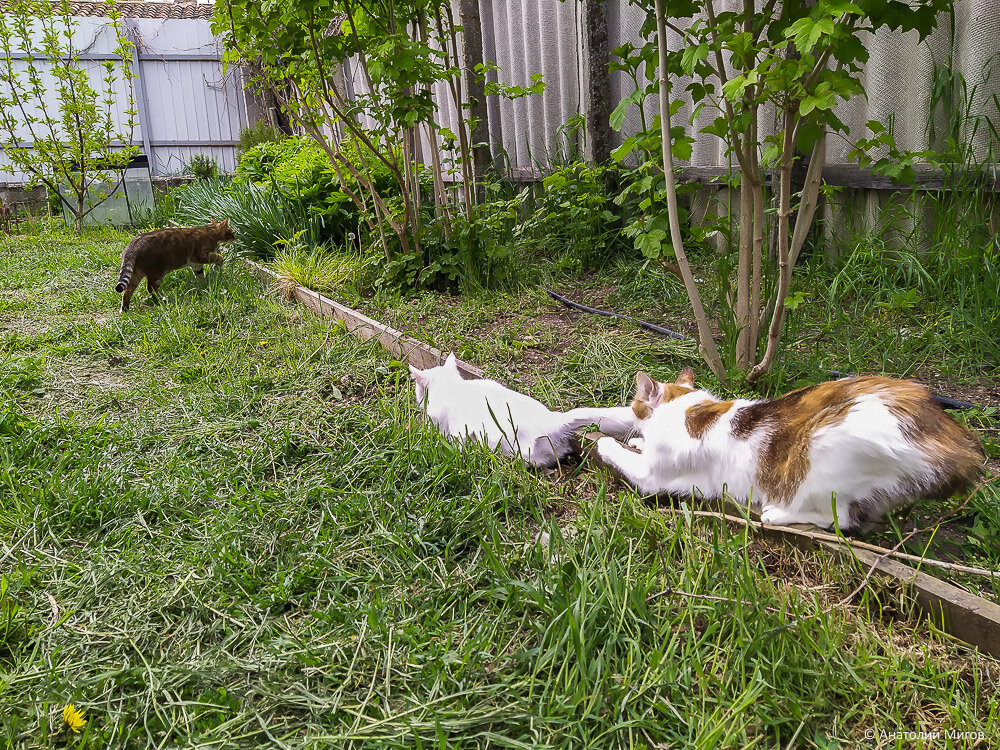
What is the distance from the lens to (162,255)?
461 cm

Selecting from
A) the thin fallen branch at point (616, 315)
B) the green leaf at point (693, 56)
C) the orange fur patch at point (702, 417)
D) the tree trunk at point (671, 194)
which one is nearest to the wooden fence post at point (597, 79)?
the thin fallen branch at point (616, 315)

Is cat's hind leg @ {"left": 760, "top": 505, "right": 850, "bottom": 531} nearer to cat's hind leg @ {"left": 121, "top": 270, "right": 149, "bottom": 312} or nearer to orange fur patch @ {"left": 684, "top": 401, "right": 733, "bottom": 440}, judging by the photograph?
orange fur patch @ {"left": 684, "top": 401, "right": 733, "bottom": 440}

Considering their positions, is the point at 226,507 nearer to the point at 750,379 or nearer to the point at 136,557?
the point at 136,557

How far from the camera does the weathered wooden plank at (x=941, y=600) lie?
4.18ft

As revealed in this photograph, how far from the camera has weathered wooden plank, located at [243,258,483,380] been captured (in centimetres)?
297

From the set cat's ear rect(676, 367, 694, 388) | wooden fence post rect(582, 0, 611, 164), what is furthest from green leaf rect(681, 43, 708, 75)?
wooden fence post rect(582, 0, 611, 164)

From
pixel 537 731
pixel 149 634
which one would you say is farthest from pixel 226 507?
pixel 537 731

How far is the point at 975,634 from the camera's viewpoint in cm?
129

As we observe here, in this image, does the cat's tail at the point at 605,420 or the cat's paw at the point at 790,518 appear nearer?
the cat's paw at the point at 790,518

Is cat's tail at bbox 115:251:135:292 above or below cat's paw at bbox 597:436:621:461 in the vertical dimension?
above

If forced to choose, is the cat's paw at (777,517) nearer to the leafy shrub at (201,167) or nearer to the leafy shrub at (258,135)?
the leafy shrub at (258,135)

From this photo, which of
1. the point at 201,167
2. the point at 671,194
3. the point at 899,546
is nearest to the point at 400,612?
the point at 899,546

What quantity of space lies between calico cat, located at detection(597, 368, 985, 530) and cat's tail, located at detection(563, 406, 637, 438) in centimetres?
19

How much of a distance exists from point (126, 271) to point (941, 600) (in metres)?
4.64
